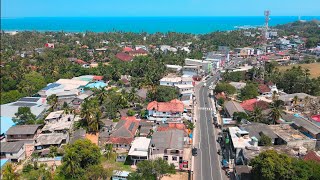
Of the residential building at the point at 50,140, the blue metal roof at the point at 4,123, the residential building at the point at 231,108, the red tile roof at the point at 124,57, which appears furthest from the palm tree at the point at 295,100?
the red tile roof at the point at 124,57

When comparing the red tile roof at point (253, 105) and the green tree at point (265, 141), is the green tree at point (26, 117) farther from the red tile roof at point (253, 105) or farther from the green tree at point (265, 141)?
the red tile roof at point (253, 105)

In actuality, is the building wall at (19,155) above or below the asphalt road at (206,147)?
above

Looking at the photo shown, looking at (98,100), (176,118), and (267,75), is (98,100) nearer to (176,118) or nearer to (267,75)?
(176,118)

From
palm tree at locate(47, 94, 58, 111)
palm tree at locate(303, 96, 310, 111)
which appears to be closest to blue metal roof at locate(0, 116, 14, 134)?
palm tree at locate(47, 94, 58, 111)

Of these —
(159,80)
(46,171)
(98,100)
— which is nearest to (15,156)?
(46,171)

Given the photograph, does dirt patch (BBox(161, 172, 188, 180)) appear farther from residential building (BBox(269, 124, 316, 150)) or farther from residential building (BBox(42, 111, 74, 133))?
residential building (BBox(42, 111, 74, 133))

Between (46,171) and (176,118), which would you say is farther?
(176,118)

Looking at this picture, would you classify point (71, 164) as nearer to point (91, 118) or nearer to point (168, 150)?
point (168, 150)
